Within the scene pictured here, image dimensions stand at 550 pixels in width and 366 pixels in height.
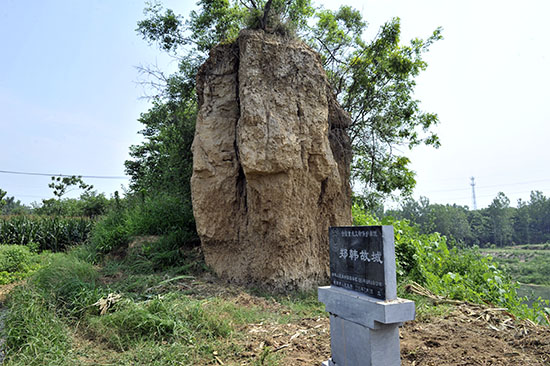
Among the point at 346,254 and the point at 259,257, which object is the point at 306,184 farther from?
the point at 346,254

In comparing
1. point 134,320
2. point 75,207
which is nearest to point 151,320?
point 134,320

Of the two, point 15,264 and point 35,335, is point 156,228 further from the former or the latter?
point 15,264

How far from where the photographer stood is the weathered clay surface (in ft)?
21.2

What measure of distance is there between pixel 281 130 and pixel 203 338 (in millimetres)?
3689

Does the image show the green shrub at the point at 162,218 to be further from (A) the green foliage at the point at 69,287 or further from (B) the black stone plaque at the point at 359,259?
(B) the black stone plaque at the point at 359,259

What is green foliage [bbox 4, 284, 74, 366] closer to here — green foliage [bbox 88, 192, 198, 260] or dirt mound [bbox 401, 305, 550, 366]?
green foliage [bbox 88, 192, 198, 260]

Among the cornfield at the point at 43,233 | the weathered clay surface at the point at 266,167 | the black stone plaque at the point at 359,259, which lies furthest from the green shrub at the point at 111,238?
the black stone plaque at the point at 359,259

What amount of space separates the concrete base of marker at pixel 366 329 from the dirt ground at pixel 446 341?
51 cm

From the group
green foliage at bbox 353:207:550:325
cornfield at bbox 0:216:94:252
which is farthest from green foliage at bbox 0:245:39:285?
green foliage at bbox 353:207:550:325

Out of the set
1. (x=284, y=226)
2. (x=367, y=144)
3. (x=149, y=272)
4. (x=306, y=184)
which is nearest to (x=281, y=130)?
(x=306, y=184)

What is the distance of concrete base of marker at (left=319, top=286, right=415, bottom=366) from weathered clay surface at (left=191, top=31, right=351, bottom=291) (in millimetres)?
2817

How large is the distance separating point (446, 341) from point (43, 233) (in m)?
14.8

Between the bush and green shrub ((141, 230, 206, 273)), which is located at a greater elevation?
the bush

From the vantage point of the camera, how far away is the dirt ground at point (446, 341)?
3758mm
